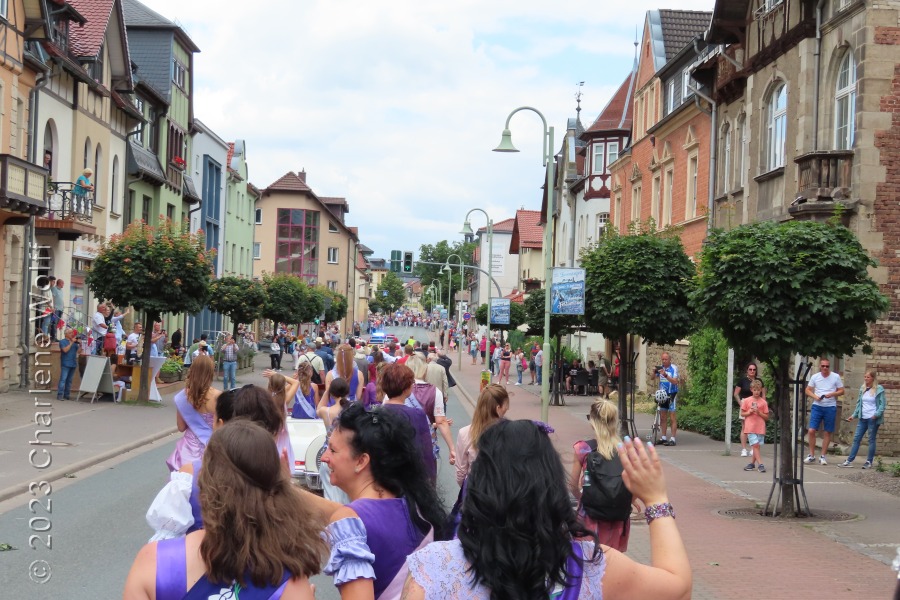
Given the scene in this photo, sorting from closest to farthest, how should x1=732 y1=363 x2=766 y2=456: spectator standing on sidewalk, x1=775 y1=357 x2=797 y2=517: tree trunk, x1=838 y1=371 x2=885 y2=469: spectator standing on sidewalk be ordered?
1. x1=775 y1=357 x2=797 y2=517: tree trunk
2. x1=838 y1=371 x2=885 y2=469: spectator standing on sidewalk
3. x1=732 y1=363 x2=766 y2=456: spectator standing on sidewalk

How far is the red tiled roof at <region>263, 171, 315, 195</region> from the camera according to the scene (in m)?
99.4

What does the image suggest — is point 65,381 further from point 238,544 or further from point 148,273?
point 238,544

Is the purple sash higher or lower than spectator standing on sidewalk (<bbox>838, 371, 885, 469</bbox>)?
higher

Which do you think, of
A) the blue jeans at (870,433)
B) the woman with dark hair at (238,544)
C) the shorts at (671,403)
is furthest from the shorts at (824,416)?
the woman with dark hair at (238,544)

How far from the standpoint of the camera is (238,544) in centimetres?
309

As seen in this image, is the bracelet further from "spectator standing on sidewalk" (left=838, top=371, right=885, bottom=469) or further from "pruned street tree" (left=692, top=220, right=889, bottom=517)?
"spectator standing on sidewalk" (left=838, top=371, right=885, bottom=469)

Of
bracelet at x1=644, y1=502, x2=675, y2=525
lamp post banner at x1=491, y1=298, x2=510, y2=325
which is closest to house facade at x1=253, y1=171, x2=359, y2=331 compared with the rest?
lamp post banner at x1=491, y1=298, x2=510, y2=325

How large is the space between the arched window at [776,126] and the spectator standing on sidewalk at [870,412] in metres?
6.79

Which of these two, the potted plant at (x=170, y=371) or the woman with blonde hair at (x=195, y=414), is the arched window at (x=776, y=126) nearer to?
the potted plant at (x=170, y=371)

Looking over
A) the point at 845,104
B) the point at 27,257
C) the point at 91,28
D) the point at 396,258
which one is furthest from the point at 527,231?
the point at 845,104

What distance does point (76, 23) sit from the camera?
34.2 m

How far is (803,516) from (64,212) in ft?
72.8

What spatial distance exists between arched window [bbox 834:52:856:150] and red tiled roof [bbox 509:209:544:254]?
2463 inches

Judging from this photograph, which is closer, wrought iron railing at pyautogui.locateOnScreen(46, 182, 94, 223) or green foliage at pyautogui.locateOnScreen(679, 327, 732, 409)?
green foliage at pyautogui.locateOnScreen(679, 327, 732, 409)
